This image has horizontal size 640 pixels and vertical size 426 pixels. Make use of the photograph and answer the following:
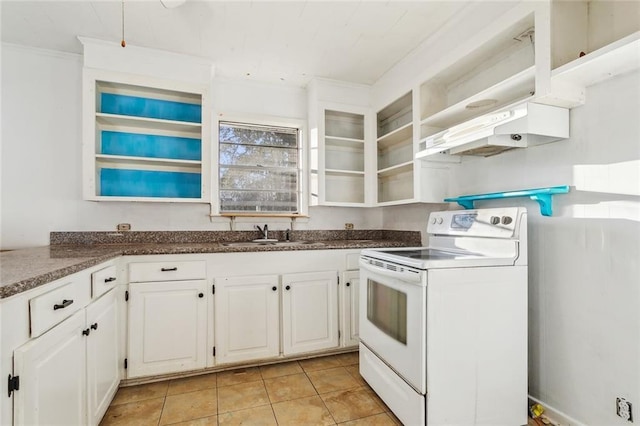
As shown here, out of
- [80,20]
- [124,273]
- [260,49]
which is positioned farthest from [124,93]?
[124,273]

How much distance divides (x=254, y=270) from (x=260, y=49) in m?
1.72

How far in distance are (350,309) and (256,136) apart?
1852 millimetres

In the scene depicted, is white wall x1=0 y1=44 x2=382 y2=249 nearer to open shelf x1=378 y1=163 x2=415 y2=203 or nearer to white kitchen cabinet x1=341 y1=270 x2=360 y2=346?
white kitchen cabinet x1=341 y1=270 x2=360 y2=346

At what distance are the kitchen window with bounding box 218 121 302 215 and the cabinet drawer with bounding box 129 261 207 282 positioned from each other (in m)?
0.76

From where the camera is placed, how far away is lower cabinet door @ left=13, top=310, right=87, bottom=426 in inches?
39.1

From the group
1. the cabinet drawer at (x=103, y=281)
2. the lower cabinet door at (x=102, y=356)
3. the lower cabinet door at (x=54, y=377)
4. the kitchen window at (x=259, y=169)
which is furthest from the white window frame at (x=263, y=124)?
the lower cabinet door at (x=54, y=377)

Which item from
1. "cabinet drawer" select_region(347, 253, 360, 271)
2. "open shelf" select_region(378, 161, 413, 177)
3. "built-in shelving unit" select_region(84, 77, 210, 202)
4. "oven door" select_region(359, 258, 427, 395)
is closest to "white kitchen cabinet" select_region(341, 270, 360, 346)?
"cabinet drawer" select_region(347, 253, 360, 271)

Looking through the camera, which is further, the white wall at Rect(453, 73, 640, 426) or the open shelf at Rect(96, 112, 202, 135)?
the open shelf at Rect(96, 112, 202, 135)

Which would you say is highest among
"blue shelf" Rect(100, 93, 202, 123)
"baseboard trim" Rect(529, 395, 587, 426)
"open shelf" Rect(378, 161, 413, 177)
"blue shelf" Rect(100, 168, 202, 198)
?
"blue shelf" Rect(100, 93, 202, 123)

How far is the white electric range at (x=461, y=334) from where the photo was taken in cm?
153

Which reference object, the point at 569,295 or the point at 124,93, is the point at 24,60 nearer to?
the point at 124,93

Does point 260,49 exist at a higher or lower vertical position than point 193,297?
higher

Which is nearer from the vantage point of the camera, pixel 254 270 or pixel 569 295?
pixel 569 295

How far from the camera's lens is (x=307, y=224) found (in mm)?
3146
